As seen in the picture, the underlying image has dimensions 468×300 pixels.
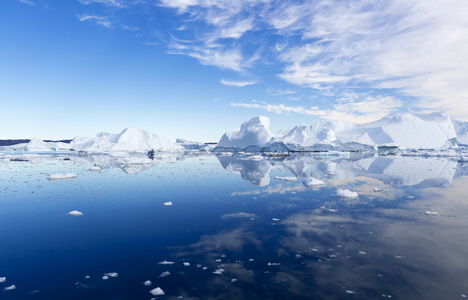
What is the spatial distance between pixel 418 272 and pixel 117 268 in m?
5.41

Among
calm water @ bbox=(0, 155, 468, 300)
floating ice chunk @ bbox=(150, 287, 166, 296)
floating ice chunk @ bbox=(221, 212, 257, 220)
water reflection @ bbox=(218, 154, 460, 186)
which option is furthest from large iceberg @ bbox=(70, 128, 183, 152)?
floating ice chunk @ bbox=(150, 287, 166, 296)

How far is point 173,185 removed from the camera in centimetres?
1450

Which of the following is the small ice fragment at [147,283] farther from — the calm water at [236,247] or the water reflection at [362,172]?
the water reflection at [362,172]

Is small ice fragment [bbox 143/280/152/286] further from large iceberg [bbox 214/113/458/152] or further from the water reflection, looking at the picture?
large iceberg [bbox 214/113/458/152]

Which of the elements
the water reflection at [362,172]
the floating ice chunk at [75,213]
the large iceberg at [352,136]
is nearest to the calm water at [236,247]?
the floating ice chunk at [75,213]

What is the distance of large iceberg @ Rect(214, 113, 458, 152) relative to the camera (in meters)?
71.9

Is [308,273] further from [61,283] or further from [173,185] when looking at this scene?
[173,185]

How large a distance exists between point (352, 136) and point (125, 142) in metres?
78.9

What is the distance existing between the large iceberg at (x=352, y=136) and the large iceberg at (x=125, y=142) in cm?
2100

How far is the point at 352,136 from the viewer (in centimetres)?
9469

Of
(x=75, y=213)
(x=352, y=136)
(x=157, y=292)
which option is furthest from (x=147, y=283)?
(x=352, y=136)

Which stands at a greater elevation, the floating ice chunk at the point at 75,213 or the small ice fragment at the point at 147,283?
the floating ice chunk at the point at 75,213

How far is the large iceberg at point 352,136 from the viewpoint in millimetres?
71875

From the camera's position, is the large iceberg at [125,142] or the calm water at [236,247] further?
the large iceberg at [125,142]
